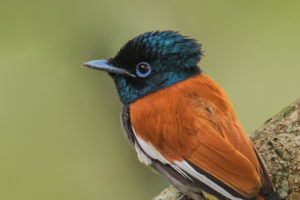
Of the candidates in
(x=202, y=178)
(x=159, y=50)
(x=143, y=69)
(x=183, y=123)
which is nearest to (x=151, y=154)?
(x=183, y=123)

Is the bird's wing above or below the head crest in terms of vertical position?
below

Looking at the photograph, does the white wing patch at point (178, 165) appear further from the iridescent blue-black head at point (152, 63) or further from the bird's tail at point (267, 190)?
the iridescent blue-black head at point (152, 63)

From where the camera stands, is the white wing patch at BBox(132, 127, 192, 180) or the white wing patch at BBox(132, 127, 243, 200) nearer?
the white wing patch at BBox(132, 127, 243, 200)

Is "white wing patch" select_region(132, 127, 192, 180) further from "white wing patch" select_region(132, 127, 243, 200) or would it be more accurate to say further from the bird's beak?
the bird's beak

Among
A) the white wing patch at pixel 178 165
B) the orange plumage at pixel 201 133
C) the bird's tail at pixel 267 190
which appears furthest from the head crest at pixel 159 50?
the bird's tail at pixel 267 190

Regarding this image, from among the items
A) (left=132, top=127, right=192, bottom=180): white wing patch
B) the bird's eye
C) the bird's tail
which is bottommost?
the bird's tail

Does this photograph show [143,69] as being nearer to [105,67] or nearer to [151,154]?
[105,67]

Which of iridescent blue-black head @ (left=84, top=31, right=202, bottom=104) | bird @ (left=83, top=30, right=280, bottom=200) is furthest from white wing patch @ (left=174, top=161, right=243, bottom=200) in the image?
iridescent blue-black head @ (left=84, top=31, right=202, bottom=104)
